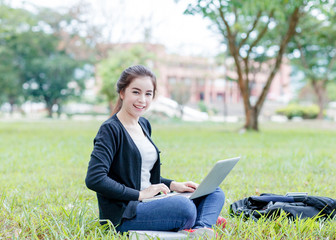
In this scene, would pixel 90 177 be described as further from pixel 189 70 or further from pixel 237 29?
pixel 189 70

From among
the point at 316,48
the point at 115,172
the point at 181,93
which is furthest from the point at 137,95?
the point at 181,93

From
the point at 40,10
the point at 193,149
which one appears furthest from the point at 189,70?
the point at 193,149

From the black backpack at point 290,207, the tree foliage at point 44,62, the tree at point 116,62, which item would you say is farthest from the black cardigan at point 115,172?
the tree foliage at point 44,62

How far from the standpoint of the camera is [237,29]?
44.7 ft

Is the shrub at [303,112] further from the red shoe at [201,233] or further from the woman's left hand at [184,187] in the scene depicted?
the red shoe at [201,233]

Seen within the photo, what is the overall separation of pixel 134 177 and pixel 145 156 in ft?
0.53

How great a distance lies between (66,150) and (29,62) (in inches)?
1061

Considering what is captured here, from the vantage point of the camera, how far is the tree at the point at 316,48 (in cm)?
1598

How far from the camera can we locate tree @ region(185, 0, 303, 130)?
1035cm

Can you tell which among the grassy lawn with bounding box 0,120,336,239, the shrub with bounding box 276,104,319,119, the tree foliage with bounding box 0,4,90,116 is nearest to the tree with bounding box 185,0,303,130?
the grassy lawn with bounding box 0,120,336,239

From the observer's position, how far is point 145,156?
258 cm

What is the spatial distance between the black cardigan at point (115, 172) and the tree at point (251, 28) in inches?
318

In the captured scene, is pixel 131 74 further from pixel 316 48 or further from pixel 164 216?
pixel 316 48

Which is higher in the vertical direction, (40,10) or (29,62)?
(40,10)
